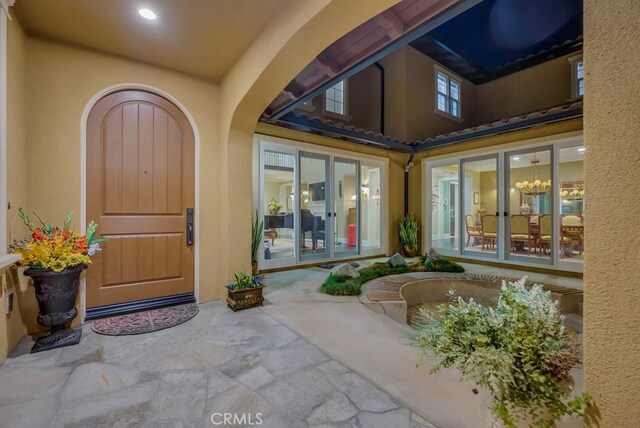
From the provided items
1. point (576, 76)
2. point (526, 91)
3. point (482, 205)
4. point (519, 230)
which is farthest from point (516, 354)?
point (526, 91)

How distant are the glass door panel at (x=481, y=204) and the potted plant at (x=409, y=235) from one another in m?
1.03

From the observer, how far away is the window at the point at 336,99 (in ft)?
22.0

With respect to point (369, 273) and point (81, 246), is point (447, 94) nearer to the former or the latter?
point (369, 273)

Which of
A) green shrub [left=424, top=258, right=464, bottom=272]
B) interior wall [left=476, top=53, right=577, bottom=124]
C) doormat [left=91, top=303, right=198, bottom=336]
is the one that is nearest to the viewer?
doormat [left=91, top=303, right=198, bottom=336]

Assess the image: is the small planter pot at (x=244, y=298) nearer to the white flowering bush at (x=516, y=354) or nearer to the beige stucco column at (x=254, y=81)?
the beige stucco column at (x=254, y=81)

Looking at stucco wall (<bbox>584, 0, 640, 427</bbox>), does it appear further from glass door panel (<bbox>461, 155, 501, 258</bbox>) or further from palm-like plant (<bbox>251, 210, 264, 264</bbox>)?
glass door panel (<bbox>461, 155, 501, 258</bbox>)

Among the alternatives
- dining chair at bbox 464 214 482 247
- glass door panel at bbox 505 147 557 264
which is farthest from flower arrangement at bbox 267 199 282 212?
glass door panel at bbox 505 147 557 264

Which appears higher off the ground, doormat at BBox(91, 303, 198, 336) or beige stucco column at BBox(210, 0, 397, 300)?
beige stucco column at BBox(210, 0, 397, 300)

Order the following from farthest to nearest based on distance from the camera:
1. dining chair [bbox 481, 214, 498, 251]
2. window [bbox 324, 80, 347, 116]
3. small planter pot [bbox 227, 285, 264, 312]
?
window [bbox 324, 80, 347, 116] < dining chair [bbox 481, 214, 498, 251] < small planter pot [bbox 227, 285, 264, 312]

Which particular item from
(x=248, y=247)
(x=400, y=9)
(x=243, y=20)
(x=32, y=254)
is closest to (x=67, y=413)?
(x=32, y=254)

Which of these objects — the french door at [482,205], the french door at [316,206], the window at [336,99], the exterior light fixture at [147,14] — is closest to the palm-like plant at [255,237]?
the french door at [316,206]

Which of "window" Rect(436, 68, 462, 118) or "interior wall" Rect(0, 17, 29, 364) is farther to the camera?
"window" Rect(436, 68, 462, 118)

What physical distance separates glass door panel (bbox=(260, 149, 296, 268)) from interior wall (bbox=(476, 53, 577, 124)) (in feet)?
21.7
